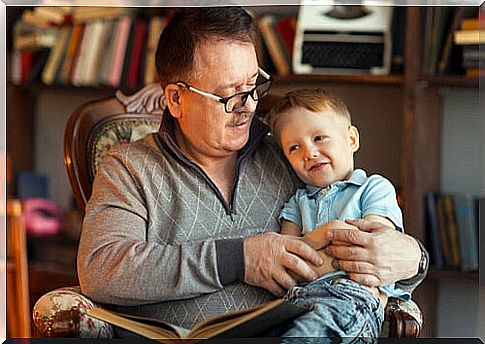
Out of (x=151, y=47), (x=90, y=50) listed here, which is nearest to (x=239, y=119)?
(x=151, y=47)

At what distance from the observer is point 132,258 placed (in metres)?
1.22

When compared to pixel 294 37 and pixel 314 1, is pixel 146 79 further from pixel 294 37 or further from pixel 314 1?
pixel 314 1

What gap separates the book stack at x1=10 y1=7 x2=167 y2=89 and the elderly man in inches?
65.5

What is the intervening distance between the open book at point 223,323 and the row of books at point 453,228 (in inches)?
57.0

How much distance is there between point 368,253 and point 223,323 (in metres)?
0.21

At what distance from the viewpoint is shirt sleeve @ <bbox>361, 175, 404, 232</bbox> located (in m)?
1.24

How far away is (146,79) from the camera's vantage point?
2.99m

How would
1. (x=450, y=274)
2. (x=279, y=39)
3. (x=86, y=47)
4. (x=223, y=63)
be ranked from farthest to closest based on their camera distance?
1. (x=86, y=47)
2. (x=279, y=39)
3. (x=450, y=274)
4. (x=223, y=63)

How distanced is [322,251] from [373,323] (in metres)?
0.11

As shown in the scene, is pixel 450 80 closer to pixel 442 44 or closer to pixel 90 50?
pixel 442 44

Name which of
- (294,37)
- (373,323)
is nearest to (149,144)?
(373,323)

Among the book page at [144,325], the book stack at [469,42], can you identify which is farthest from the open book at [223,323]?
the book stack at [469,42]

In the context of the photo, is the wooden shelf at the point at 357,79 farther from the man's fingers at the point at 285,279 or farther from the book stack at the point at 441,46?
the man's fingers at the point at 285,279

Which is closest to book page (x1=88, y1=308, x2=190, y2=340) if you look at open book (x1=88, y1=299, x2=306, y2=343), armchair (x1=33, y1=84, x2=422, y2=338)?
open book (x1=88, y1=299, x2=306, y2=343)
